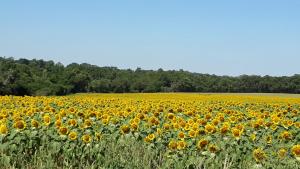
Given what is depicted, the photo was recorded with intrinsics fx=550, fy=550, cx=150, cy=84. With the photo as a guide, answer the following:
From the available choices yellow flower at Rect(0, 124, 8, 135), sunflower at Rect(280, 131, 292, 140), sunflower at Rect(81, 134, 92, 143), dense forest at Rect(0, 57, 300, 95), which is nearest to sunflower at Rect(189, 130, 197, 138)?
sunflower at Rect(81, 134, 92, 143)

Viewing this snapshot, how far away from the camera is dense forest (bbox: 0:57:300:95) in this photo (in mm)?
77312

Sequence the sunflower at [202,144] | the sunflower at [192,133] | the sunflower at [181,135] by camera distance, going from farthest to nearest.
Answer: the sunflower at [181,135], the sunflower at [192,133], the sunflower at [202,144]

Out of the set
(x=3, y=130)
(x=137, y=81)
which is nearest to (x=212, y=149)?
(x=3, y=130)

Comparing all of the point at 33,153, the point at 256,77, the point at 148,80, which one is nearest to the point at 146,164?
the point at 33,153

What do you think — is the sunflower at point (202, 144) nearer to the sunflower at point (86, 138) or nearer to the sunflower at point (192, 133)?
the sunflower at point (192, 133)

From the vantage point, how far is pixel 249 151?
8516 millimetres

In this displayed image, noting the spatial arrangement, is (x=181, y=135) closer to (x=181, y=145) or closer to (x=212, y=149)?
(x=181, y=145)

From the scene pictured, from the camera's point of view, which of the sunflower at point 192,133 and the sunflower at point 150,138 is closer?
the sunflower at point 192,133

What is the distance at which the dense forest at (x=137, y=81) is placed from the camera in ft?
254

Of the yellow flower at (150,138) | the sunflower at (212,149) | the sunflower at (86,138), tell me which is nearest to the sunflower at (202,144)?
the sunflower at (212,149)

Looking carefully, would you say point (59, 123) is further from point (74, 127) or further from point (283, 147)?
point (283, 147)

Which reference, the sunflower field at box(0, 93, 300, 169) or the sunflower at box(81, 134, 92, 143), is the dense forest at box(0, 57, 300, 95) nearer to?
the sunflower field at box(0, 93, 300, 169)

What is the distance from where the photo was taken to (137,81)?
289 ft

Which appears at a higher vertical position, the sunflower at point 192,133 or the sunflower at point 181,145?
the sunflower at point 192,133
